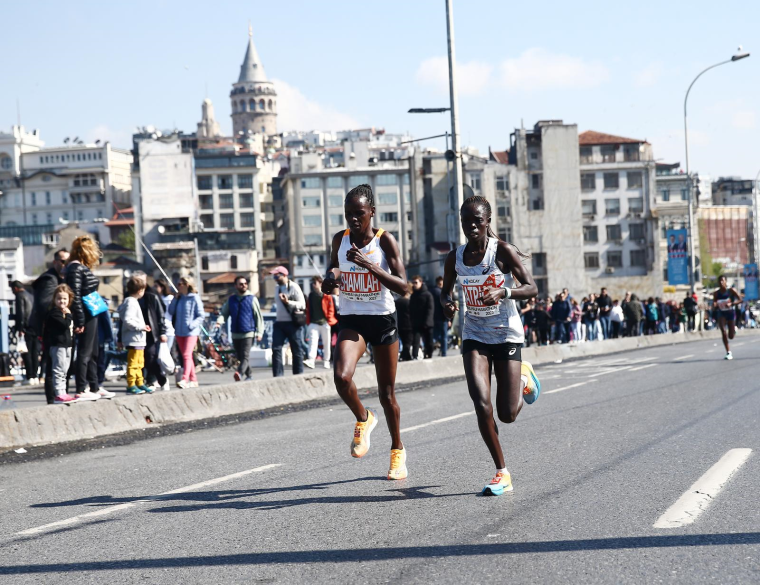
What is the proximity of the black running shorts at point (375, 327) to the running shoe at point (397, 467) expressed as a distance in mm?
732

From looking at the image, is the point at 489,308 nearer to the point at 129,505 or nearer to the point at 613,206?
the point at 129,505

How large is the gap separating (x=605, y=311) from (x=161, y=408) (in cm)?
2698

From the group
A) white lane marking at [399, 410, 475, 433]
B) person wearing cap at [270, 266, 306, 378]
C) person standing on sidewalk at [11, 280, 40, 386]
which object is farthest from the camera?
person standing on sidewalk at [11, 280, 40, 386]

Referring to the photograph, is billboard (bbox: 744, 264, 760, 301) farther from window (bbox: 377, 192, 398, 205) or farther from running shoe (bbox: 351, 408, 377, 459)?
running shoe (bbox: 351, 408, 377, 459)

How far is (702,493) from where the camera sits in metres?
6.60

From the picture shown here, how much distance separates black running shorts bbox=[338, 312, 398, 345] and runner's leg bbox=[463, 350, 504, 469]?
2.30 feet

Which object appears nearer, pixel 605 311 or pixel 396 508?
pixel 396 508

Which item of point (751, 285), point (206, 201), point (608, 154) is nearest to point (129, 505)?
point (751, 285)

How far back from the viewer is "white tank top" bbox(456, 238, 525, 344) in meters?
7.08

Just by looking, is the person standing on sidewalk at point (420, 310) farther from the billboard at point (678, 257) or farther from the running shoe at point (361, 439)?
the billboard at point (678, 257)

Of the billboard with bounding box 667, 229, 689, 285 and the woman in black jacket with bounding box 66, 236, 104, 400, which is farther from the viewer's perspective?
the billboard with bounding box 667, 229, 689, 285

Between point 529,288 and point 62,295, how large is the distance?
268 inches

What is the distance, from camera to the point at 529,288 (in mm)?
7062

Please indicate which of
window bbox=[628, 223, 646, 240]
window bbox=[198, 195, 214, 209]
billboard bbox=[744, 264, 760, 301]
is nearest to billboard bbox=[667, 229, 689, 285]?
billboard bbox=[744, 264, 760, 301]
